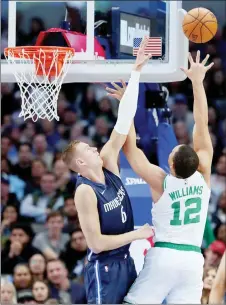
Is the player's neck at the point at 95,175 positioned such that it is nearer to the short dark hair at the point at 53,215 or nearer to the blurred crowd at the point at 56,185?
the blurred crowd at the point at 56,185

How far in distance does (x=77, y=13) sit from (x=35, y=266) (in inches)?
114

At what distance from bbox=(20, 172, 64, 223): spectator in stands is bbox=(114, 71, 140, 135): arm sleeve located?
12.8 feet

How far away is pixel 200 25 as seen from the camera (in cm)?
600

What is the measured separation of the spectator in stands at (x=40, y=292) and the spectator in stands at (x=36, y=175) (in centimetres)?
167

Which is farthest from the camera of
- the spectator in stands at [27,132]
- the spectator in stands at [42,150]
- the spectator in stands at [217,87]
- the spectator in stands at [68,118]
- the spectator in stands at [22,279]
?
the spectator in stands at [217,87]

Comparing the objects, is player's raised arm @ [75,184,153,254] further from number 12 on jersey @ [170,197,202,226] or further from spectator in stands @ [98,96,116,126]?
spectator in stands @ [98,96,116,126]

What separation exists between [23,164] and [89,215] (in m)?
4.77

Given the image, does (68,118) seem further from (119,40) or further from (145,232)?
(145,232)

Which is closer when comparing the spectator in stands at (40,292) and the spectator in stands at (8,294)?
the spectator in stands at (8,294)

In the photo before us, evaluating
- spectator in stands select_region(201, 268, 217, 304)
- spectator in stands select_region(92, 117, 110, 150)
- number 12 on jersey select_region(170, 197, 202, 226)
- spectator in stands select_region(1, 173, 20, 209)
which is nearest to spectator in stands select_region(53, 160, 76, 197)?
spectator in stands select_region(1, 173, 20, 209)

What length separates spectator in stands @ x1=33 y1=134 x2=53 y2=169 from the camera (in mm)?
10281

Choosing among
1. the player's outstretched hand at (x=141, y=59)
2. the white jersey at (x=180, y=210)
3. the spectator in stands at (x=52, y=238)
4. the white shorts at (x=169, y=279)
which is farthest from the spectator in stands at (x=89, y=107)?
the white shorts at (x=169, y=279)

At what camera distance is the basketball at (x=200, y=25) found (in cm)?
600

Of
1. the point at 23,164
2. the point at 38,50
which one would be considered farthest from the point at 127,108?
the point at 23,164
